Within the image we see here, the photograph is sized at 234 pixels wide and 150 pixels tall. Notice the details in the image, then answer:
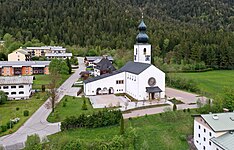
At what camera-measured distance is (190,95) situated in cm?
4191

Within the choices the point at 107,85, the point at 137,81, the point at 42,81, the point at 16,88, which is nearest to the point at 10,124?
the point at 16,88

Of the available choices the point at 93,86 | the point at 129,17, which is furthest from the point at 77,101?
the point at 129,17

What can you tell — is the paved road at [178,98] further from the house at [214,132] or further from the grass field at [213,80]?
the house at [214,132]

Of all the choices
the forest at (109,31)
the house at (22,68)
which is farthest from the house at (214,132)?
the house at (22,68)

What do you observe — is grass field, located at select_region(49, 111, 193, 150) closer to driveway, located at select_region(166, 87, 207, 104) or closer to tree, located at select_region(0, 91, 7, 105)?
driveway, located at select_region(166, 87, 207, 104)

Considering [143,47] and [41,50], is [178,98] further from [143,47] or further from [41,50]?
[41,50]

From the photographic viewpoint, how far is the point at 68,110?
3356 centimetres

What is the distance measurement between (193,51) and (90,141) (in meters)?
53.0

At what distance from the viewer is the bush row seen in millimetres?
27078

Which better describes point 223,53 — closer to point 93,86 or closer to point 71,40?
point 93,86

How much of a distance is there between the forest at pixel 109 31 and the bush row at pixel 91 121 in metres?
33.3

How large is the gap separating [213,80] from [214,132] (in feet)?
117

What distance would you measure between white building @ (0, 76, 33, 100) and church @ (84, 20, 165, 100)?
8.46 meters

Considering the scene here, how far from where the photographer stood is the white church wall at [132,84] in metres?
40.6
